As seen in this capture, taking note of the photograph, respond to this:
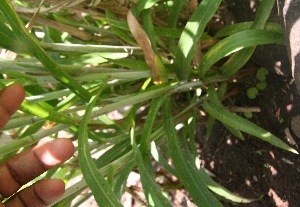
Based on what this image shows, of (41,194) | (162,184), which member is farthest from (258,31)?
(162,184)

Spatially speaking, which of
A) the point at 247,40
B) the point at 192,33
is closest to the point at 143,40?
the point at 192,33

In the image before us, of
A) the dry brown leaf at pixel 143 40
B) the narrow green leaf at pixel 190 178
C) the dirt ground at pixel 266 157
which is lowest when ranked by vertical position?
the dirt ground at pixel 266 157

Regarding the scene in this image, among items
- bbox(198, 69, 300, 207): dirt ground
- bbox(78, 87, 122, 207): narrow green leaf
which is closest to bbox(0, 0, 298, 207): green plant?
bbox(78, 87, 122, 207): narrow green leaf

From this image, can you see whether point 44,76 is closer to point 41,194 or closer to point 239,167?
point 41,194

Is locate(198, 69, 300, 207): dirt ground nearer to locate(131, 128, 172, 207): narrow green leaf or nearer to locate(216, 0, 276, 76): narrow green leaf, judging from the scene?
locate(216, 0, 276, 76): narrow green leaf

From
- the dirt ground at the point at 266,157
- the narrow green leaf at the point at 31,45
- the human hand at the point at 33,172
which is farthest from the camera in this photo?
the dirt ground at the point at 266,157

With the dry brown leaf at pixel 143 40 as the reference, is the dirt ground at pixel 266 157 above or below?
below

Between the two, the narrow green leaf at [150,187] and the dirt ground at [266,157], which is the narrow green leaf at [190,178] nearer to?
the narrow green leaf at [150,187]

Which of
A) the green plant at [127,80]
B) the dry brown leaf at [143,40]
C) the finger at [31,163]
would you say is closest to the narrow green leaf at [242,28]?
the green plant at [127,80]
